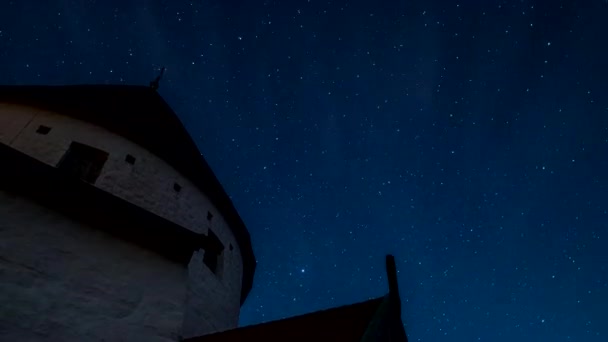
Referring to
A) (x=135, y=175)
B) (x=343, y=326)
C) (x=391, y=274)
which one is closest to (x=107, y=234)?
(x=135, y=175)

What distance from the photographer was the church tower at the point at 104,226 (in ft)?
17.5

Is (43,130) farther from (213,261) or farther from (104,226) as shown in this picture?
(213,261)

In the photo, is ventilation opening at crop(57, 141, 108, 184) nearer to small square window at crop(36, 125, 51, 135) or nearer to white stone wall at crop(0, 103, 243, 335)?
white stone wall at crop(0, 103, 243, 335)

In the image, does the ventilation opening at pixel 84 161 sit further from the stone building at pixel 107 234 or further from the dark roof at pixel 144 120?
the dark roof at pixel 144 120

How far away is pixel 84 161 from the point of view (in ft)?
28.9

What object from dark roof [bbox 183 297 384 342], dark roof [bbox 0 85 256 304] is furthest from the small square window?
dark roof [bbox 183 297 384 342]

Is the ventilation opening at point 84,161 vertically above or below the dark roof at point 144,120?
below

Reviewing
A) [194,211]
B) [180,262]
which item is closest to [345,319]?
[180,262]

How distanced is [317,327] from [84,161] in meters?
6.84

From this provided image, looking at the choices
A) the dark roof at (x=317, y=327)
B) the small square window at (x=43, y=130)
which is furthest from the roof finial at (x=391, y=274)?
the small square window at (x=43, y=130)

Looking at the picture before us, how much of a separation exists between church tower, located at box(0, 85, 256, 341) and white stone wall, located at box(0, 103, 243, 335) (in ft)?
0.09

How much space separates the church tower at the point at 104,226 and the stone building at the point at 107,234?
0.02 meters

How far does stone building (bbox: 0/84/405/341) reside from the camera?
207 inches

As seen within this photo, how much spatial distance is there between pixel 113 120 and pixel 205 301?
5043 millimetres
